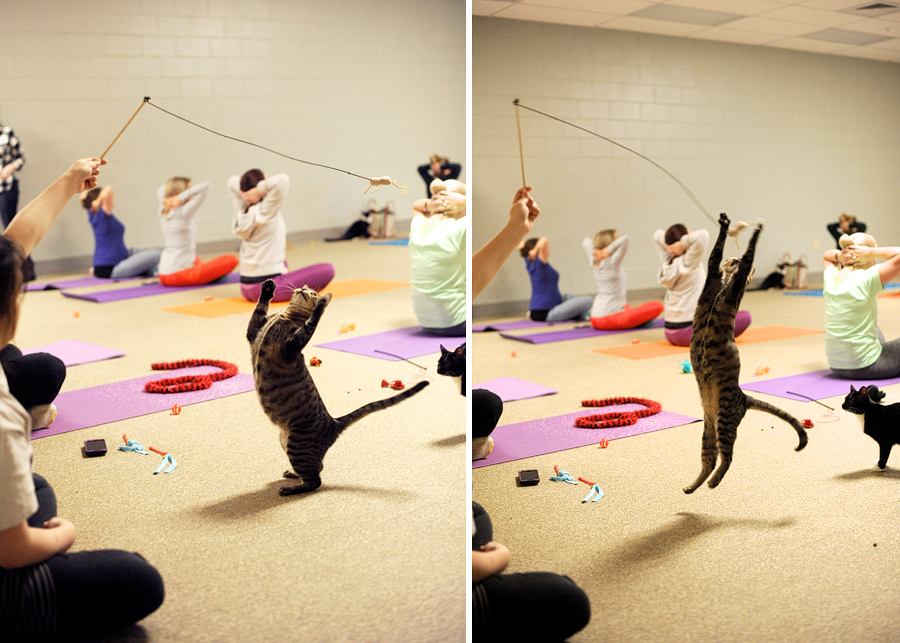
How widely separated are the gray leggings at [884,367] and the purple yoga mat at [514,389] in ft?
4.31

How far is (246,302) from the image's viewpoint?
5.42 m

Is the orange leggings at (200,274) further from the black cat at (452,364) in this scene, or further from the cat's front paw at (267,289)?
the cat's front paw at (267,289)

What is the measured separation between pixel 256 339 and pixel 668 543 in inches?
46.9

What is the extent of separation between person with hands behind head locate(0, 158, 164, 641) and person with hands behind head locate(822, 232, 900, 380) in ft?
9.52

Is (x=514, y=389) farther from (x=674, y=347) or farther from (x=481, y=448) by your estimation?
(x=674, y=347)

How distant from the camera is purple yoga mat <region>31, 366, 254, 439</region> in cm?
288

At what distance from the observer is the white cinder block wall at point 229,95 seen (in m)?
6.20

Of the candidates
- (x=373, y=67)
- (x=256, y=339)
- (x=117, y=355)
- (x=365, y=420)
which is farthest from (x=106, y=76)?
(x=256, y=339)

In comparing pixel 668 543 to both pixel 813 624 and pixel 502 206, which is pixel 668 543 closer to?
pixel 813 624

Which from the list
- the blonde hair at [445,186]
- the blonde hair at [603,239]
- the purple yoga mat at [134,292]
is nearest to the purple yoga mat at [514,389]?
the blonde hair at [445,186]

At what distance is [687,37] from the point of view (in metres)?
6.93

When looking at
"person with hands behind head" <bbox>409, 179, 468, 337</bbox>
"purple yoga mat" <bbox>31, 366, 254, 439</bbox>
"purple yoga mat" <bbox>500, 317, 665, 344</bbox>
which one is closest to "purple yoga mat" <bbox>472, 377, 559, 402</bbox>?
"person with hands behind head" <bbox>409, 179, 468, 337</bbox>

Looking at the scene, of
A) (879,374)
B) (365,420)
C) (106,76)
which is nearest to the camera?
(365,420)

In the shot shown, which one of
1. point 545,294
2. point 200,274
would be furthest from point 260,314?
point 200,274
